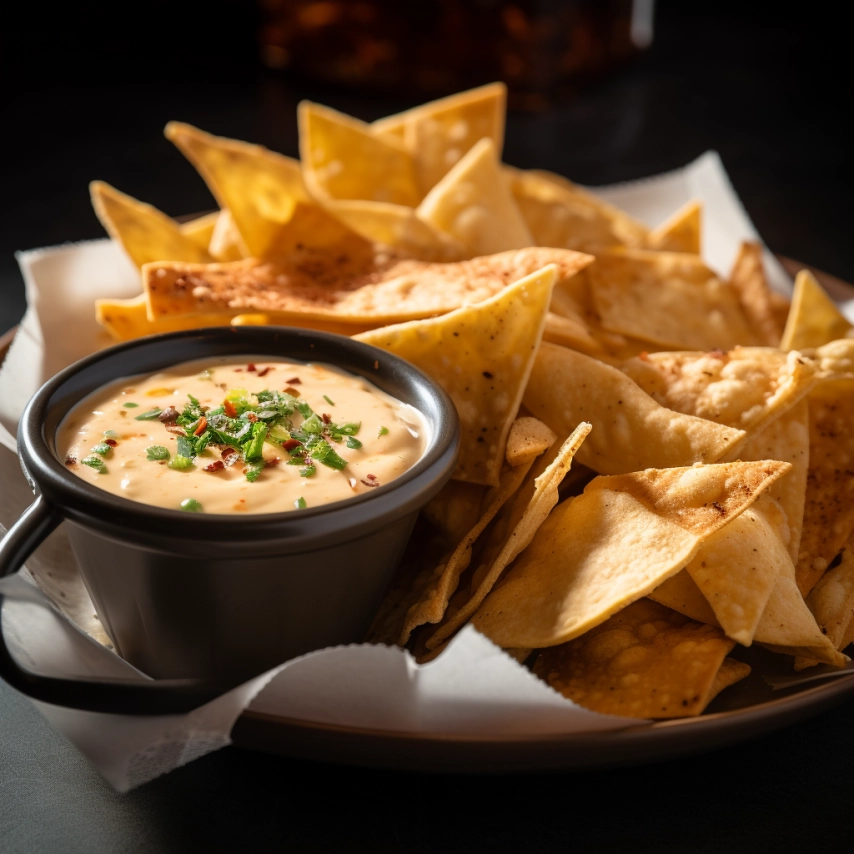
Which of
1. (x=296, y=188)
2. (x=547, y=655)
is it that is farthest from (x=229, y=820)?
(x=296, y=188)

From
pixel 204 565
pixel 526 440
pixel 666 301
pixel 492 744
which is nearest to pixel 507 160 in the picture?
pixel 666 301

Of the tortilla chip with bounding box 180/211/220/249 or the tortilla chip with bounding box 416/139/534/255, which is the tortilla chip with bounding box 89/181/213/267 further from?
the tortilla chip with bounding box 416/139/534/255

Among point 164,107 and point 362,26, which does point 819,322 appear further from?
point 164,107

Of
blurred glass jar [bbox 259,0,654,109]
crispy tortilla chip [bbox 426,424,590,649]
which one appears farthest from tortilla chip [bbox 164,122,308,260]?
blurred glass jar [bbox 259,0,654,109]

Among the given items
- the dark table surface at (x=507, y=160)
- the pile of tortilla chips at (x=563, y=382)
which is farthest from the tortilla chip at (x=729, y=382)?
the dark table surface at (x=507, y=160)

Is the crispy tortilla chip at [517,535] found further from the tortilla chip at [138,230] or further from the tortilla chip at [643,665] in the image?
the tortilla chip at [138,230]

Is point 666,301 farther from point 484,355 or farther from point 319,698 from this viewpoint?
point 319,698
